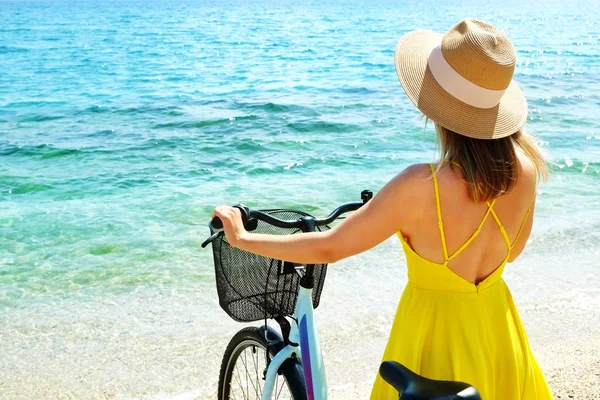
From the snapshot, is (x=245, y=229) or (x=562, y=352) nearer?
(x=245, y=229)

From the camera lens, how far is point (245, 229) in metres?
2.55

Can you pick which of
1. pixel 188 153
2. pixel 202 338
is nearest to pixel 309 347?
pixel 202 338

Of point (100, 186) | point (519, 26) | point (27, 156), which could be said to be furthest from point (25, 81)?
point (519, 26)

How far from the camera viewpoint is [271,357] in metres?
2.95

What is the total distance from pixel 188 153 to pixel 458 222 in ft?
37.4

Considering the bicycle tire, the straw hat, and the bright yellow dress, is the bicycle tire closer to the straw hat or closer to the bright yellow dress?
the bright yellow dress

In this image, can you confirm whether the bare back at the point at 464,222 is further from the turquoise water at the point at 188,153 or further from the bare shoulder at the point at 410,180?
the turquoise water at the point at 188,153

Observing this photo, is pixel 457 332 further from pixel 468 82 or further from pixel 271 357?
pixel 271 357

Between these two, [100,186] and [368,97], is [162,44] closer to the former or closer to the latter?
[368,97]

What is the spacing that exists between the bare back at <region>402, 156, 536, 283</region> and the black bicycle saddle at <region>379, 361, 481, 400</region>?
441 millimetres

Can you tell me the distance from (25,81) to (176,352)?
783 inches

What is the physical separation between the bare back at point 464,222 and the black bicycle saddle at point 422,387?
0.44 m

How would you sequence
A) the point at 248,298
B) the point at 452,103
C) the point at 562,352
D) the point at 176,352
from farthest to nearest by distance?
the point at 176,352
the point at 562,352
the point at 248,298
the point at 452,103

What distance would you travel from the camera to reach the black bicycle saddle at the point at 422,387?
1751 mm
